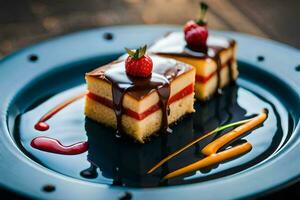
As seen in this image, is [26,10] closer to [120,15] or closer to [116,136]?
[120,15]

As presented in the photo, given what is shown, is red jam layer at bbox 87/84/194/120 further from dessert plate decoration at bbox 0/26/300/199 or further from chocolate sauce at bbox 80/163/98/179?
chocolate sauce at bbox 80/163/98/179

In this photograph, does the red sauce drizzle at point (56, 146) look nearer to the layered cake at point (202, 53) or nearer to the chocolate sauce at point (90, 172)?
the chocolate sauce at point (90, 172)

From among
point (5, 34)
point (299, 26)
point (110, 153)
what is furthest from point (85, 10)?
point (110, 153)

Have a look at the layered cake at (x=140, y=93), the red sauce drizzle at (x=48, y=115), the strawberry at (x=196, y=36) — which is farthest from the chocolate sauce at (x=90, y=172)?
the strawberry at (x=196, y=36)

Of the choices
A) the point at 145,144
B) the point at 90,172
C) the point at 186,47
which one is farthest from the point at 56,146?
the point at 186,47

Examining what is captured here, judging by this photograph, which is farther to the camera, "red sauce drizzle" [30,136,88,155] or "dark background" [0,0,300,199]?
"dark background" [0,0,300,199]

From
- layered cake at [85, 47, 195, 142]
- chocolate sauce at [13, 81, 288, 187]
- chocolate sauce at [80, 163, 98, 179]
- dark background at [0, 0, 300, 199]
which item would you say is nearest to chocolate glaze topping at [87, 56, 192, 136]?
layered cake at [85, 47, 195, 142]

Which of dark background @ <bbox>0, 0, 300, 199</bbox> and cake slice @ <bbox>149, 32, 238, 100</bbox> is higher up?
dark background @ <bbox>0, 0, 300, 199</bbox>
